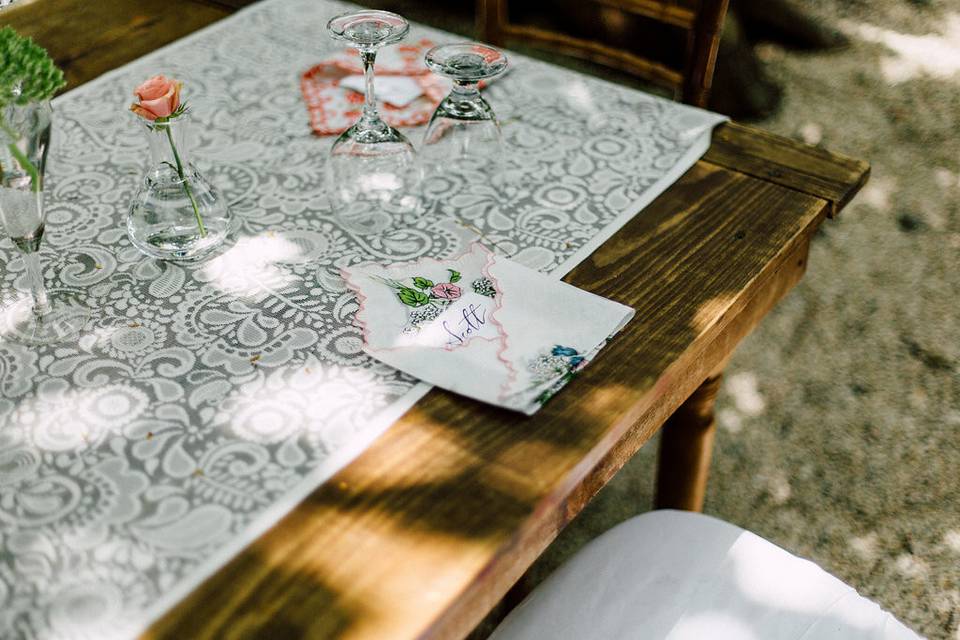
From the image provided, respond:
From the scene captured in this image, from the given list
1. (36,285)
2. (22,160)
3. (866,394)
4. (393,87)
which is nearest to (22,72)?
(22,160)

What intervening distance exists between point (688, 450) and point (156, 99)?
0.88 m

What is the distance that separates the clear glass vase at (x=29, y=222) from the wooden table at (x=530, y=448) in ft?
1.24

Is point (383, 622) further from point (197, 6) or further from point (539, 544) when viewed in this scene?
point (197, 6)

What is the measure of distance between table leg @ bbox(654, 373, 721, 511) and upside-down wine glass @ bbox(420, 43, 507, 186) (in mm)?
441

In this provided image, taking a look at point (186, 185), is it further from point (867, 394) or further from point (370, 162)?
point (867, 394)

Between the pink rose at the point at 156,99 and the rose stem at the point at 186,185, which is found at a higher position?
the pink rose at the point at 156,99

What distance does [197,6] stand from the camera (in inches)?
63.5

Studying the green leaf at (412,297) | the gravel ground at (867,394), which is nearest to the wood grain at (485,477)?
the green leaf at (412,297)

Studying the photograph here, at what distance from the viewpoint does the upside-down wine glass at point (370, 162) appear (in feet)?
3.49

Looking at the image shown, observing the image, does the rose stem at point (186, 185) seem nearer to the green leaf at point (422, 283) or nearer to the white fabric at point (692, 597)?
the green leaf at point (422, 283)

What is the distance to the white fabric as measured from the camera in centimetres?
94

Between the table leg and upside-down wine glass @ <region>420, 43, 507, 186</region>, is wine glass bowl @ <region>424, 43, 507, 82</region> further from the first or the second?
the table leg

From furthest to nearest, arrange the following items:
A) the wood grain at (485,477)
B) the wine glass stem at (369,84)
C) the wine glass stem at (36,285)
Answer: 1. the wine glass stem at (369,84)
2. the wine glass stem at (36,285)
3. the wood grain at (485,477)

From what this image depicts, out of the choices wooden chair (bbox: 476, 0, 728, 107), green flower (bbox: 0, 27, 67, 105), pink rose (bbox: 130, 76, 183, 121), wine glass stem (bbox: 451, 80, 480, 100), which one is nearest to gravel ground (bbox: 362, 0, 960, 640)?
wooden chair (bbox: 476, 0, 728, 107)
